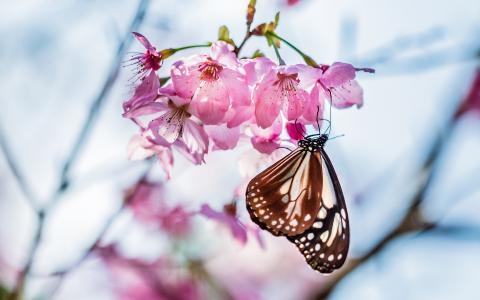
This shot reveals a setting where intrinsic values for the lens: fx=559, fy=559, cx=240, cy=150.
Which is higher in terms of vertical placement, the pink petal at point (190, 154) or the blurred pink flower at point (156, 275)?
the pink petal at point (190, 154)

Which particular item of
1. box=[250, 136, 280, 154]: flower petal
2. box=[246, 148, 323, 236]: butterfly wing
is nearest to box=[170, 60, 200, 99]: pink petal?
box=[250, 136, 280, 154]: flower petal

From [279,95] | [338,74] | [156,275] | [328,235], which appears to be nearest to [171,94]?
[279,95]

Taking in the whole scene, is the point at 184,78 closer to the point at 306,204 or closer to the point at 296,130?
the point at 296,130

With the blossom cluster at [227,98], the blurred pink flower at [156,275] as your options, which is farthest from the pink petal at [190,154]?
the blurred pink flower at [156,275]

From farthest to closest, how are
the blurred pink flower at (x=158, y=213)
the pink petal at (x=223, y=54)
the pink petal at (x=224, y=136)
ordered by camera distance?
the blurred pink flower at (x=158, y=213), the pink petal at (x=224, y=136), the pink petal at (x=223, y=54)

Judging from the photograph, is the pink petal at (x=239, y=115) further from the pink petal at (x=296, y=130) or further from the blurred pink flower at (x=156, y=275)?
the blurred pink flower at (x=156, y=275)

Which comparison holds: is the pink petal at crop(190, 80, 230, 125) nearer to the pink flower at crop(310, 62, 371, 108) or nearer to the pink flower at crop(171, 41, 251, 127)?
the pink flower at crop(171, 41, 251, 127)
